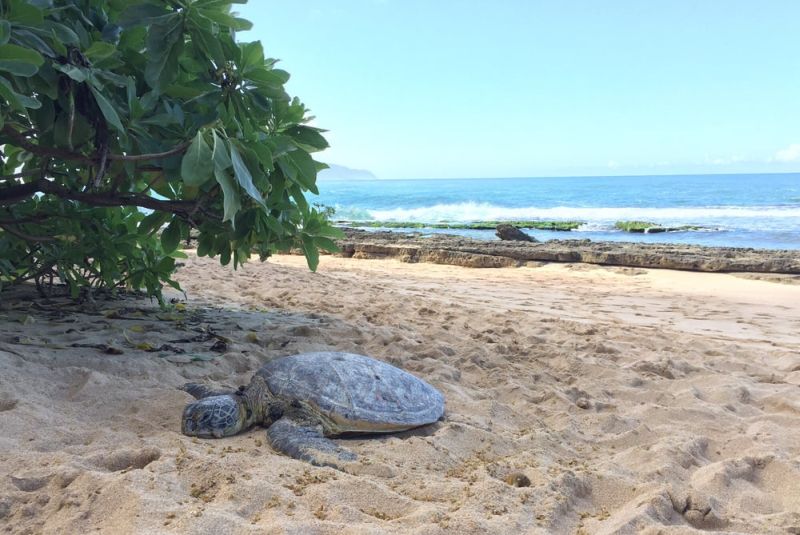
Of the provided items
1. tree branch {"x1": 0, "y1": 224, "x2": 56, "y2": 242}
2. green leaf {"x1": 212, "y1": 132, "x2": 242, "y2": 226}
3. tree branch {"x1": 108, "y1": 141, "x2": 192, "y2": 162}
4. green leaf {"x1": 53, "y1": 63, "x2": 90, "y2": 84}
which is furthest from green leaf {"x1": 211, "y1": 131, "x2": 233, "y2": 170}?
tree branch {"x1": 0, "y1": 224, "x2": 56, "y2": 242}

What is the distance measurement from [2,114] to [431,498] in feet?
7.95

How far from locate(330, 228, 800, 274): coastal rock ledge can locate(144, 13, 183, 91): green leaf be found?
10116 millimetres

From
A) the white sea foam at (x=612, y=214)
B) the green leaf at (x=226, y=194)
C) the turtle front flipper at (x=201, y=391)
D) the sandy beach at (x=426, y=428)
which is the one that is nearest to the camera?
the sandy beach at (x=426, y=428)

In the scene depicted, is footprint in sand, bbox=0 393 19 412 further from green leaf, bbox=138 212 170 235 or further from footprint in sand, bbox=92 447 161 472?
green leaf, bbox=138 212 170 235

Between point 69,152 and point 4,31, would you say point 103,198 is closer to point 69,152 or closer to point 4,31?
point 69,152

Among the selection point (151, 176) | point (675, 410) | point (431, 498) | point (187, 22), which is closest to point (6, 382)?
point (151, 176)

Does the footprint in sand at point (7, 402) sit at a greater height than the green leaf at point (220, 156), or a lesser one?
lesser

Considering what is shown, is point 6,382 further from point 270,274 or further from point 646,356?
point 270,274

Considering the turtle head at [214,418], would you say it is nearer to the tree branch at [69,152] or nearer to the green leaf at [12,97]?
the tree branch at [69,152]

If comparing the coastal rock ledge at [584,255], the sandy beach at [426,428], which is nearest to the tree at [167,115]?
the sandy beach at [426,428]

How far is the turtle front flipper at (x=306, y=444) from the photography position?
2543 mm

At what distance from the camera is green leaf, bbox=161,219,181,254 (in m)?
3.79

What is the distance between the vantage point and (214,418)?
8.96 feet

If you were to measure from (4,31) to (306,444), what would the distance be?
2.03 metres
